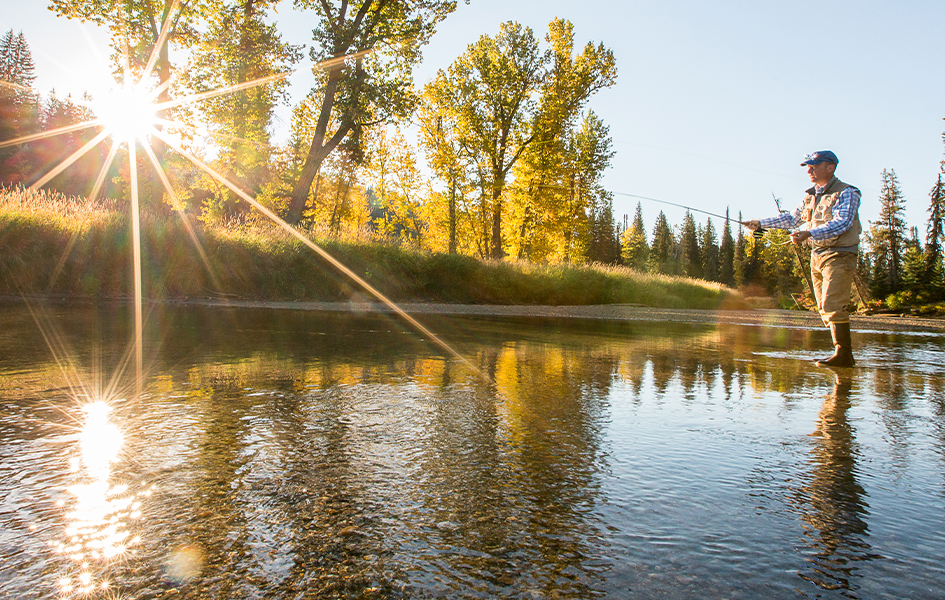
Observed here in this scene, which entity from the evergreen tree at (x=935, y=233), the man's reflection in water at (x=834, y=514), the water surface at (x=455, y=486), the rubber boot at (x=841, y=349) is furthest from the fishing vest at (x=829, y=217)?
the evergreen tree at (x=935, y=233)

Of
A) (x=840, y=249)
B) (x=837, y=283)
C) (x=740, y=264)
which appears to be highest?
(x=740, y=264)

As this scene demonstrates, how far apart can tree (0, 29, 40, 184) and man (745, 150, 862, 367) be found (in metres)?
45.8

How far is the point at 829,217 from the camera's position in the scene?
19.6 feet

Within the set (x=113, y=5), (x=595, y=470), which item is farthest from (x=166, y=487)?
(x=113, y=5)

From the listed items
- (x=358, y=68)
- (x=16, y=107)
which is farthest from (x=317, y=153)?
(x=16, y=107)

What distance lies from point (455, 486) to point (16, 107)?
64327 millimetres

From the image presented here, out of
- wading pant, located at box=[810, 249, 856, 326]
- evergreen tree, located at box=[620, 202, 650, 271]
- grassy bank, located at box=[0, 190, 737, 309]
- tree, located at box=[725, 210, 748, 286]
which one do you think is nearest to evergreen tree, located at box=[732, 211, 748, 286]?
tree, located at box=[725, 210, 748, 286]

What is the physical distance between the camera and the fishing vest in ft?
19.2

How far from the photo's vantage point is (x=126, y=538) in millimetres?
1453

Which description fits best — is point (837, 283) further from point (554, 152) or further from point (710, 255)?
point (710, 255)

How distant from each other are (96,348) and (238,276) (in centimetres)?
899

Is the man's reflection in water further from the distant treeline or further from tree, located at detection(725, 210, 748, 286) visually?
tree, located at detection(725, 210, 748, 286)

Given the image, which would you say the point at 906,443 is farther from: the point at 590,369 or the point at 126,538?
the point at 126,538

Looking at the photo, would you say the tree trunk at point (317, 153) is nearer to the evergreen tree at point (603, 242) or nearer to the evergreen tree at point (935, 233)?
the evergreen tree at point (935, 233)
